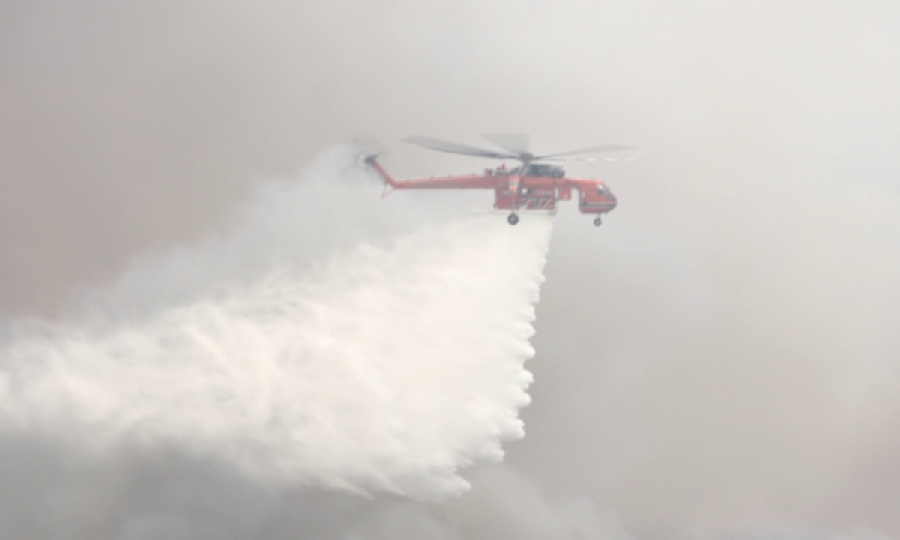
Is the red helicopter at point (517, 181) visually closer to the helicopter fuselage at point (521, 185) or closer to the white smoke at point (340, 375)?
the helicopter fuselage at point (521, 185)

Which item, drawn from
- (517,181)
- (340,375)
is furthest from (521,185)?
(340,375)

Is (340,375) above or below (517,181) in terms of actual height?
below

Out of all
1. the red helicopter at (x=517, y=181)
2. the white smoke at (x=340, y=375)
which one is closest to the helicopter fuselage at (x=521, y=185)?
the red helicopter at (x=517, y=181)

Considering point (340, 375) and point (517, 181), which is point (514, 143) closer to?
point (517, 181)

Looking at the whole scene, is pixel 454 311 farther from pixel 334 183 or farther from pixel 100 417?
pixel 100 417

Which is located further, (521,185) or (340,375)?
(340,375)

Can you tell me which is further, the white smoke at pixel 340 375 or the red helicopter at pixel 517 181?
the white smoke at pixel 340 375

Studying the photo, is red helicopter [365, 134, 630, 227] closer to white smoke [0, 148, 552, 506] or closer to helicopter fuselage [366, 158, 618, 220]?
helicopter fuselage [366, 158, 618, 220]

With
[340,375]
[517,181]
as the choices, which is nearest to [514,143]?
[517,181]

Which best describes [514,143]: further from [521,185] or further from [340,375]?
[340,375]

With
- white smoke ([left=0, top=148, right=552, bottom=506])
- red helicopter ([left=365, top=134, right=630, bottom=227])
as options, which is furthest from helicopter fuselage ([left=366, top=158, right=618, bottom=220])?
white smoke ([left=0, top=148, right=552, bottom=506])

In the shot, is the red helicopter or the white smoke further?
the white smoke
